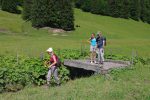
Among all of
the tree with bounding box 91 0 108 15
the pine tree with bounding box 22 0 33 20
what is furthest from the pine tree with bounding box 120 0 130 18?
the pine tree with bounding box 22 0 33 20

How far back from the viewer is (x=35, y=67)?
957 inches

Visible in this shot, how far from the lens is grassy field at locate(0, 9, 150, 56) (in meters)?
51.2

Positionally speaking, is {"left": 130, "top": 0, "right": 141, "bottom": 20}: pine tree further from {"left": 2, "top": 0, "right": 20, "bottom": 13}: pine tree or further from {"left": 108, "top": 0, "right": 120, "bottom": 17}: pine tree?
{"left": 2, "top": 0, "right": 20, "bottom": 13}: pine tree

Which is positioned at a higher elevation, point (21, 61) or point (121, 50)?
point (21, 61)

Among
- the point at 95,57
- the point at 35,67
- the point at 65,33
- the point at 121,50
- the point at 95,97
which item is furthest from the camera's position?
the point at 65,33

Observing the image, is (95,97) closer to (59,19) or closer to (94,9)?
(59,19)

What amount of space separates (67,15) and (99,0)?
35474 mm

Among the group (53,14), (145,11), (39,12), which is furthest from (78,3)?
(39,12)

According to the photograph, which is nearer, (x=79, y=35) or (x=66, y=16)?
Result: (x=79, y=35)

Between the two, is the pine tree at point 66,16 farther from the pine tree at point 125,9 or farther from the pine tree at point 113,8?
the pine tree at point 125,9

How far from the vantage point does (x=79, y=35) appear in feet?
261

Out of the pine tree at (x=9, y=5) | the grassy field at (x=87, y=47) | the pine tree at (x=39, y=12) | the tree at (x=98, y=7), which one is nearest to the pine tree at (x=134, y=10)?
the grassy field at (x=87, y=47)

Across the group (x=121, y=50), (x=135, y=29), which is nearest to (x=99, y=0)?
(x=135, y=29)

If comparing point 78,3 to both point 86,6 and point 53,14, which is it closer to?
point 86,6
